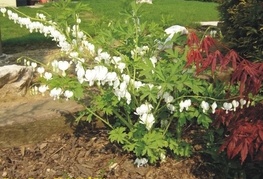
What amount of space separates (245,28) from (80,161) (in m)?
3.04

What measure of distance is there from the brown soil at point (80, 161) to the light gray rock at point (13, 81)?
3.62 ft

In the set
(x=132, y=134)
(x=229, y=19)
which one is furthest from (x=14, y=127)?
(x=229, y=19)

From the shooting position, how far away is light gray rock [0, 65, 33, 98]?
498 cm

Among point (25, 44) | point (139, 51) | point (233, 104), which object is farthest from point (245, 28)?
point (25, 44)

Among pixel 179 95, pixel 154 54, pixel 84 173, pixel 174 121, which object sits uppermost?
pixel 154 54

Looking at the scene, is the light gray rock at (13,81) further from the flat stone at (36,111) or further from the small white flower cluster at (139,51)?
the small white flower cluster at (139,51)

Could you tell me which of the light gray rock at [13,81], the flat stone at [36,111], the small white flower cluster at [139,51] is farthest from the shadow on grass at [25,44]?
the small white flower cluster at [139,51]

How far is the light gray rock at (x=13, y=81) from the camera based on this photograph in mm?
4977

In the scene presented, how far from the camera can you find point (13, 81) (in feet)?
16.5

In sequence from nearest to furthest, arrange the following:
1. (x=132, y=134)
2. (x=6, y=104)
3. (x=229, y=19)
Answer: (x=132, y=134) → (x=6, y=104) → (x=229, y=19)

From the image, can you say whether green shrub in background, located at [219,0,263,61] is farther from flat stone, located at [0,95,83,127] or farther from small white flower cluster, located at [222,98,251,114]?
flat stone, located at [0,95,83,127]

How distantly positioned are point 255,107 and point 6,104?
295 cm

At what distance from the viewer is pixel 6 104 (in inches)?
190

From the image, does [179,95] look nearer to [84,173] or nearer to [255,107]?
[255,107]
